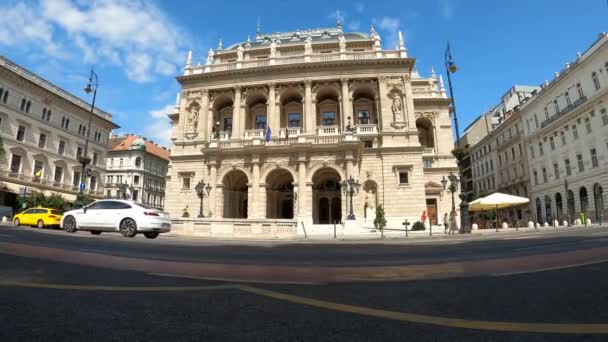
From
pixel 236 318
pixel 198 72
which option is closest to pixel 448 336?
pixel 236 318

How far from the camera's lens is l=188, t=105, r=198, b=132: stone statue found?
37019mm

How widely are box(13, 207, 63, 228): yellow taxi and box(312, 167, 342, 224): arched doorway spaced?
20.8m

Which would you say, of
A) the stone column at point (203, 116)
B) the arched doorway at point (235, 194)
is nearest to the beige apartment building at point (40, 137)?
the stone column at point (203, 116)

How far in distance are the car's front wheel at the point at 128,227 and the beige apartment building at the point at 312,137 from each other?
619 inches

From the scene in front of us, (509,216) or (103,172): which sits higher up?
(103,172)

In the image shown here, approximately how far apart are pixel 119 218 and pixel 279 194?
22.8m

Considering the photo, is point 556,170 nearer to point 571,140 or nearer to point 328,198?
point 571,140

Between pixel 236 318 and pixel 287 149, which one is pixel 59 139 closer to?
pixel 287 149

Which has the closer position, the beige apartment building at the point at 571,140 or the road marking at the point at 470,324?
the road marking at the point at 470,324

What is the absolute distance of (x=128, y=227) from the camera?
1160 centimetres

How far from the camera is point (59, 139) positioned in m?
41.5

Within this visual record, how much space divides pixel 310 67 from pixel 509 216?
39621mm

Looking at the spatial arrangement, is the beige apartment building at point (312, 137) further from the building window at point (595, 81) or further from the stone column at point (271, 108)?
the building window at point (595, 81)

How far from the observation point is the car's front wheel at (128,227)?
Result: 11547mm
